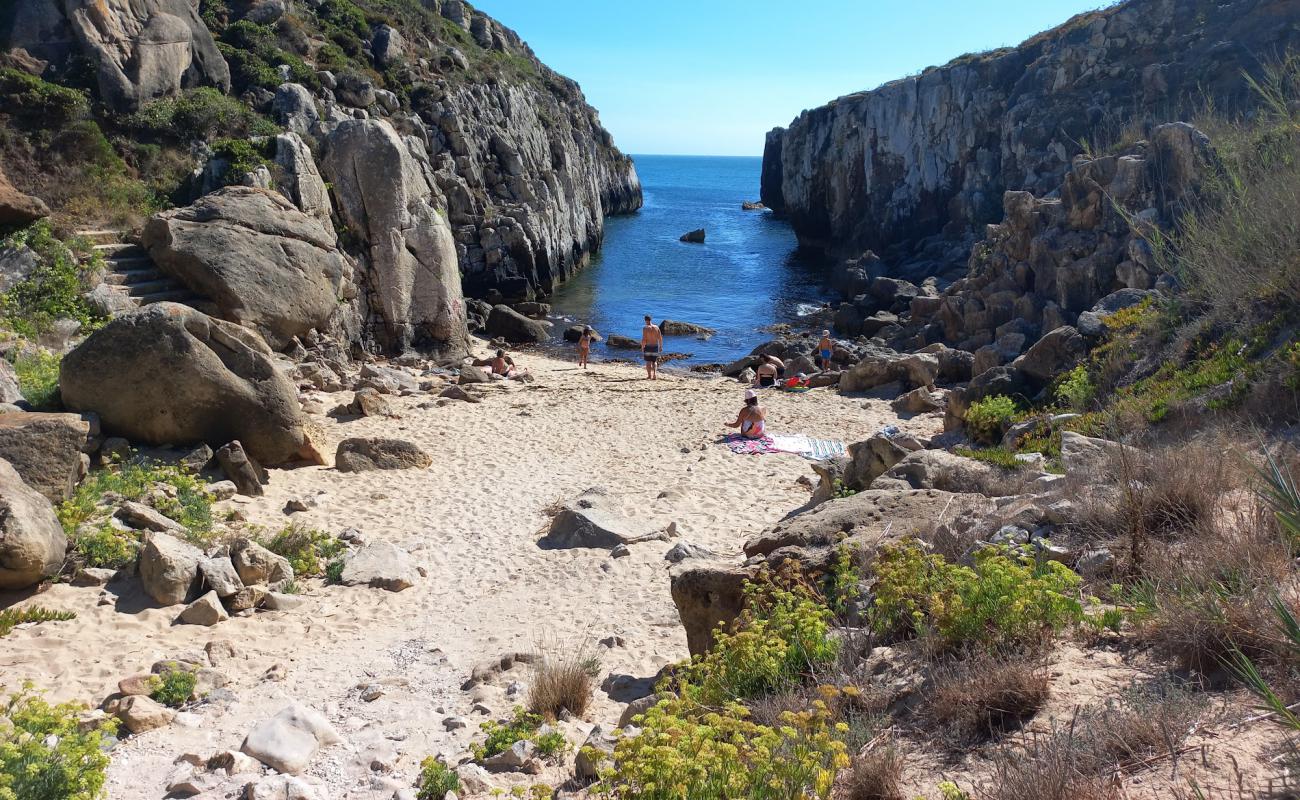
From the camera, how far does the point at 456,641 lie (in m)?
7.54

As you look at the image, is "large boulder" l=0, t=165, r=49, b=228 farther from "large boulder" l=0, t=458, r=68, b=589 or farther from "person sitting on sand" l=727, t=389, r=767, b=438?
"person sitting on sand" l=727, t=389, r=767, b=438

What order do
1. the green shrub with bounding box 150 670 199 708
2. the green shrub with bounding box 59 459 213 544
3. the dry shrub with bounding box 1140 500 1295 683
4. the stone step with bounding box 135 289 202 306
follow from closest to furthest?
1. the dry shrub with bounding box 1140 500 1295 683
2. the green shrub with bounding box 150 670 199 708
3. the green shrub with bounding box 59 459 213 544
4. the stone step with bounding box 135 289 202 306

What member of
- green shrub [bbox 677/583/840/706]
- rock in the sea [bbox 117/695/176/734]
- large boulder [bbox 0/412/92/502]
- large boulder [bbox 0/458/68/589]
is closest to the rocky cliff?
large boulder [bbox 0/412/92/502]

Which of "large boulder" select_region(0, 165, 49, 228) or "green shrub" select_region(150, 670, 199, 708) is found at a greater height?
"large boulder" select_region(0, 165, 49, 228)

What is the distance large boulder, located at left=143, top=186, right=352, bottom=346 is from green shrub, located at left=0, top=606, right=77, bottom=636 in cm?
965

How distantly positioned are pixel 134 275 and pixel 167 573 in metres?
10.9

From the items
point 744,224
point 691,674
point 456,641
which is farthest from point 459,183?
point 744,224

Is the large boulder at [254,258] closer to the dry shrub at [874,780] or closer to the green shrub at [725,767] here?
the green shrub at [725,767]

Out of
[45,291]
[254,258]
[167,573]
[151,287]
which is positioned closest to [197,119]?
[254,258]

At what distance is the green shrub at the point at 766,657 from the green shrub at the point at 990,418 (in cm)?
781

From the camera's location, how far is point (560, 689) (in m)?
6.06

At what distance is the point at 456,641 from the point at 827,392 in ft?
46.2

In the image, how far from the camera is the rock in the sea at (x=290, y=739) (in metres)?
5.22

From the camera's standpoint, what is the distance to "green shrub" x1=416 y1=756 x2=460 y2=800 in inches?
191
